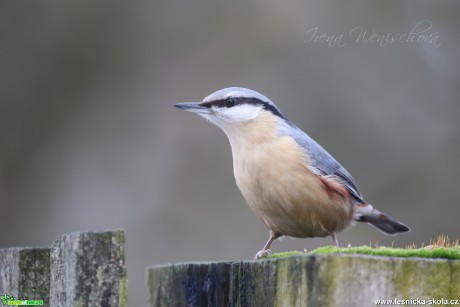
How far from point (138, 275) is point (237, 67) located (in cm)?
306

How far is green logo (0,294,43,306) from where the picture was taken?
258 centimetres

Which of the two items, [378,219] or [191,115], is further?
[191,115]

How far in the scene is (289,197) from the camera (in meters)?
4.12

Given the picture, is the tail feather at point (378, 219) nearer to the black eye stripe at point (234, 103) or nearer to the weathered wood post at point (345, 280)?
the black eye stripe at point (234, 103)

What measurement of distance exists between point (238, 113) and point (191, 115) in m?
5.52

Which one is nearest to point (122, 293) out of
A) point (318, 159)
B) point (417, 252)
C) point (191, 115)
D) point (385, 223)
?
point (417, 252)

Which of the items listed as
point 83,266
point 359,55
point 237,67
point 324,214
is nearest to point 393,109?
point 359,55

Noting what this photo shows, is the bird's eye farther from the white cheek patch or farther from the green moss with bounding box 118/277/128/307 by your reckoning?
the green moss with bounding box 118/277/128/307

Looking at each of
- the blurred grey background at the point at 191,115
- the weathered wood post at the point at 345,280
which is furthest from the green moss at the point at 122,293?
the blurred grey background at the point at 191,115

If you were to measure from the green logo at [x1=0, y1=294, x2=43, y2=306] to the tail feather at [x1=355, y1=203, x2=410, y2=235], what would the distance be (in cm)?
249

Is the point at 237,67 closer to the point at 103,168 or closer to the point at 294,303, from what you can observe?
the point at 103,168

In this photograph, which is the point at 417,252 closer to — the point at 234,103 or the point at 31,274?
the point at 31,274

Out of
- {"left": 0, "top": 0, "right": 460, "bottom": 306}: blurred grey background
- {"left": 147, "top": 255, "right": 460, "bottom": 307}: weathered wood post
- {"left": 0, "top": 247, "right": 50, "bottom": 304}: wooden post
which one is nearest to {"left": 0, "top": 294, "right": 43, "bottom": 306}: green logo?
{"left": 0, "top": 247, "right": 50, "bottom": 304}: wooden post

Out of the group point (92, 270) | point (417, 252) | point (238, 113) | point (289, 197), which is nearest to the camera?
point (92, 270)
